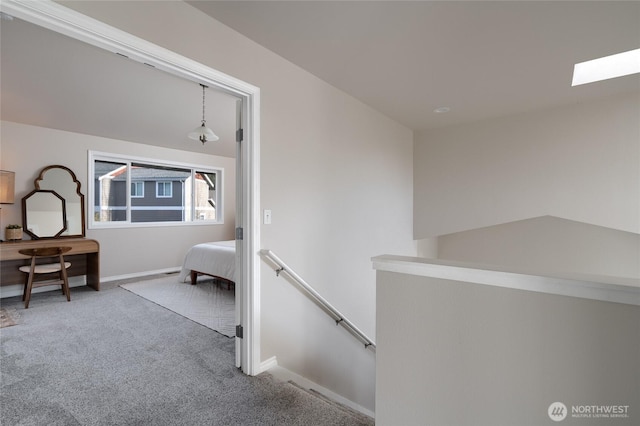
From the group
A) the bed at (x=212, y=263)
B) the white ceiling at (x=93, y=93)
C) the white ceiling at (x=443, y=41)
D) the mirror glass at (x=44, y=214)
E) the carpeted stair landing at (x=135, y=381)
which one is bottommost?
the carpeted stair landing at (x=135, y=381)

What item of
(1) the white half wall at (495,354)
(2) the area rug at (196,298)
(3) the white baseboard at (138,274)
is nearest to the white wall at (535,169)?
(2) the area rug at (196,298)

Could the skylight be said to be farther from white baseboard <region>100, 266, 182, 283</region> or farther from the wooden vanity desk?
white baseboard <region>100, 266, 182, 283</region>

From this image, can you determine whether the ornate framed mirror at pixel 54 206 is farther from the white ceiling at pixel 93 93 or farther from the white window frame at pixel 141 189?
the white window frame at pixel 141 189

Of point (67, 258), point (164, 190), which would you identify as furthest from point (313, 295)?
point (164, 190)

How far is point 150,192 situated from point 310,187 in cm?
430

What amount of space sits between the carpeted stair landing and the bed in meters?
1.01

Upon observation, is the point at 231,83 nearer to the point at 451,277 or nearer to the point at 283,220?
the point at 283,220

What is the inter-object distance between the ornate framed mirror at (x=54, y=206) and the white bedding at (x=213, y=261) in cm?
167

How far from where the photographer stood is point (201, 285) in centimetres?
471

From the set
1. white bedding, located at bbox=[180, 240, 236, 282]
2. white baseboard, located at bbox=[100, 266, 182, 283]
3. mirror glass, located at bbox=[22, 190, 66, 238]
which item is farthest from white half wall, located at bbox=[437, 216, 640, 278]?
mirror glass, located at bbox=[22, 190, 66, 238]

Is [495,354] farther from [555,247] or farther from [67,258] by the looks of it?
[67,258]

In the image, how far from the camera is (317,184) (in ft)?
9.22

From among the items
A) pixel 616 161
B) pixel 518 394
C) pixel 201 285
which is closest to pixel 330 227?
pixel 518 394

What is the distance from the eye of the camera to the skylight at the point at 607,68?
2.77 metres
